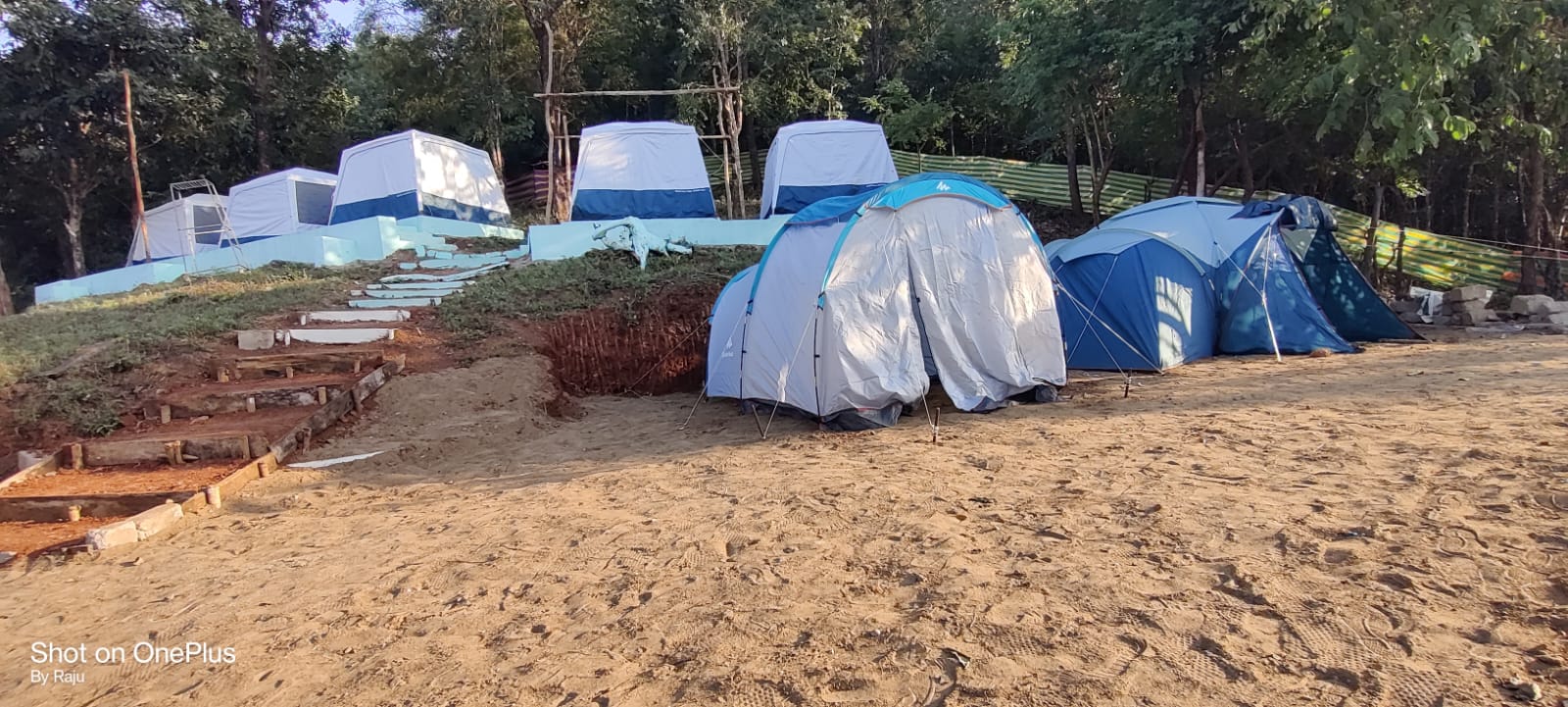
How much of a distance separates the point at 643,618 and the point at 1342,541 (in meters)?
2.86

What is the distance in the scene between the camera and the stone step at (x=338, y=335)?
28.1 ft

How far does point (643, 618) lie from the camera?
324cm

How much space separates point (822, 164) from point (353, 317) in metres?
8.03

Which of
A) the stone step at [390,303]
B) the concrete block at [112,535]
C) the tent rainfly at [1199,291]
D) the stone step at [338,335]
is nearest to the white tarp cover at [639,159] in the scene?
the stone step at [390,303]

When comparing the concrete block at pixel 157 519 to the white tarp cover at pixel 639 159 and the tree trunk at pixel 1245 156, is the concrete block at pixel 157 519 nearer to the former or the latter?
the white tarp cover at pixel 639 159

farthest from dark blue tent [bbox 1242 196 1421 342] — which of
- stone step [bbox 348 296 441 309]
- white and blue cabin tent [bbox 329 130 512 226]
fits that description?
white and blue cabin tent [bbox 329 130 512 226]

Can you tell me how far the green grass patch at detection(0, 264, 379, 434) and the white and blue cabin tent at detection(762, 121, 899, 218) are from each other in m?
6.59

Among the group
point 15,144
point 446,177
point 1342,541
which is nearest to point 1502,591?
point 1342,541

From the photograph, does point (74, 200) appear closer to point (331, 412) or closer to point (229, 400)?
point (229, 400)

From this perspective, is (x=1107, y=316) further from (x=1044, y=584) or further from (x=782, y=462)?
(x=1044, y=584)

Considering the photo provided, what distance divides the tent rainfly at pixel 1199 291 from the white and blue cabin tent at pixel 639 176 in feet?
24.2

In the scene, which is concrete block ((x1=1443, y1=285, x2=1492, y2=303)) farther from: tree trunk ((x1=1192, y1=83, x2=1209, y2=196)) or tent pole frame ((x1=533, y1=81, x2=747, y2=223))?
tent pole frame ((x1=533, y1=81, x2=747, y2=223))

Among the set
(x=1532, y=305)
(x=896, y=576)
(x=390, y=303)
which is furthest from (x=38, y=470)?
(x=1532, y=305)

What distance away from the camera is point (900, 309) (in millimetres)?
6664
